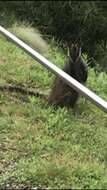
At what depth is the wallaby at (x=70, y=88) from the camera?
6.40 m

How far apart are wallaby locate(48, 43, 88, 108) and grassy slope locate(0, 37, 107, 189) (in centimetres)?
15

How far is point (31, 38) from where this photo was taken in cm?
1037

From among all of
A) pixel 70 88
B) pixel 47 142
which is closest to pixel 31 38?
pixel 70 88

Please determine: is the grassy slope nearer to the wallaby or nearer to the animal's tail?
the wallaby

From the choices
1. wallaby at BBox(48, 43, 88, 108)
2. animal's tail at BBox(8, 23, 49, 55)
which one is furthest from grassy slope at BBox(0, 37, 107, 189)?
animal's tail at BBox(8, 23, 49, 55)

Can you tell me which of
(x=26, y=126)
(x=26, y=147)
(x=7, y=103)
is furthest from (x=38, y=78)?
(x=26, y=147)

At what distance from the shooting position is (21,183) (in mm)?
4258

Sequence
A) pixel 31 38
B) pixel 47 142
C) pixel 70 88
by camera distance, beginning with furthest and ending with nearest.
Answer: pixel 31 38 < pixel 70 88 < pixel 47 142

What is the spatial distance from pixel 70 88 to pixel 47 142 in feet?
5.08

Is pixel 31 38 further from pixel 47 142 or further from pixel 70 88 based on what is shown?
pixel 47 142

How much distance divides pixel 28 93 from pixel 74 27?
6024 millimetres

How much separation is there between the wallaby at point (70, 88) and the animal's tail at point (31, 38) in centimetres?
347

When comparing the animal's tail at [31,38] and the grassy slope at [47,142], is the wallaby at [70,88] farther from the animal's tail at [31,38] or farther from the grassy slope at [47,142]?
the animal's tail at [31,38]

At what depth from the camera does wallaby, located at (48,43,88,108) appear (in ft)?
21.0
